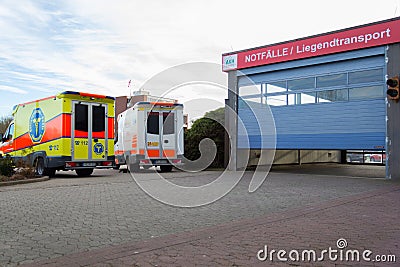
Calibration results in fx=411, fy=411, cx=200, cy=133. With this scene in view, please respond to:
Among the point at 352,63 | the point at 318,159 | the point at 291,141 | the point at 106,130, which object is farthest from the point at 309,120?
the point at 318,159

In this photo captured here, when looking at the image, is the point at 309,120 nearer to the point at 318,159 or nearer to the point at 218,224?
the point at 218,224

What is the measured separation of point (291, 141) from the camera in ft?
60.6

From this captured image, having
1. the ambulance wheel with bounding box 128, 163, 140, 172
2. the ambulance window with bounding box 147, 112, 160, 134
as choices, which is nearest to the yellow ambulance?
the ambulance wheel with bounding box 128, 163, 140, 172

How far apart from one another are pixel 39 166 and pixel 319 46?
12676 mm

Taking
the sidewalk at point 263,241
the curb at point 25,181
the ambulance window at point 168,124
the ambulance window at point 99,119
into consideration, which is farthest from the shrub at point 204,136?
the sidewalk at point 263,241

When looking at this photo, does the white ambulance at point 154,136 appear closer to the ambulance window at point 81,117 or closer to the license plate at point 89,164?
the license plate at point 89,164

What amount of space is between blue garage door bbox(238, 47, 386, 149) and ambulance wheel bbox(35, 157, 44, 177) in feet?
30.7

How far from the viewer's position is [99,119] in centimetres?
1702

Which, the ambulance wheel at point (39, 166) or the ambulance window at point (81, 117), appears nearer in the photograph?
the ambulance window at point (81, 117)

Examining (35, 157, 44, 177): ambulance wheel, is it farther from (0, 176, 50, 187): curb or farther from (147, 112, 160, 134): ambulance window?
(147, 112, 160, 134): ambulance window

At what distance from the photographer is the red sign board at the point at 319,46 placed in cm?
1541

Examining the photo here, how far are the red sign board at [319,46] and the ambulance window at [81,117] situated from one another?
7764 millimetres

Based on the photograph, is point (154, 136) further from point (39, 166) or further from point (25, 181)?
point (25, 181)

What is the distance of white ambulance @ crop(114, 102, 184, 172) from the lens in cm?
1803
